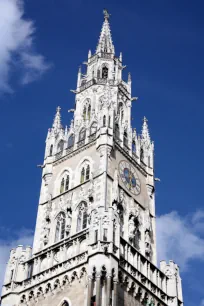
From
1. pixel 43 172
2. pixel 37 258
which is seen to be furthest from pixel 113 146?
pixel 37 258

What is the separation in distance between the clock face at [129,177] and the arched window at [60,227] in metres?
5.00

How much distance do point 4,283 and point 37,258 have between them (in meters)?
2.63

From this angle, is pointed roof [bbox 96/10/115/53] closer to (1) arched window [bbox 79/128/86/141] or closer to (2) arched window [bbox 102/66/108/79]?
(2) arched window [bbox 102/66/108/79]

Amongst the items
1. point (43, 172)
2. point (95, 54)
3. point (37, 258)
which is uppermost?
point (95, 54)

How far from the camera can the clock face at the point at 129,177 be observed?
44328 mm

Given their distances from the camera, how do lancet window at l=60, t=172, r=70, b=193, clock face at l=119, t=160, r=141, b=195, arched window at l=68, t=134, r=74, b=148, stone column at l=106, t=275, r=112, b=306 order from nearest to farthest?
stone column at l=106, t=275, r=112, b=306
clock face at l=119, t=160, r=141, b=195
lancet window at l=60, t=172, r=70, b=193
arched window at l=68, t=134, r=74, b=148

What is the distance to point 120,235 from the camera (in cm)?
3947

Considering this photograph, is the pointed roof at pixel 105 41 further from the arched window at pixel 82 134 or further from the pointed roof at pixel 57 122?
the arched window at pixel 82 134

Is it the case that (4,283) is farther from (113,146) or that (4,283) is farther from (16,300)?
(113,146)

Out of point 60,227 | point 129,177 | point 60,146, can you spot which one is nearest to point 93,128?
point 60,146

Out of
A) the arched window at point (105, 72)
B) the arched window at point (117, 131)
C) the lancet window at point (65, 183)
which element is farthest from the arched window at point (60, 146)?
the arched window at point (105, 72)

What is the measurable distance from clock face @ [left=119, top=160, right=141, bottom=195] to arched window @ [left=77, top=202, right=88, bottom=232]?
3633mm

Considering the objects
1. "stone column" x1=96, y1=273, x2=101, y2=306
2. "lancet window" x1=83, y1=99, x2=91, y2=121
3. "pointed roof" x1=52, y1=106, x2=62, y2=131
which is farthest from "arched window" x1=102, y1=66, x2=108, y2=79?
"stone column" x1=96, y1=273, x2=101, y2=306

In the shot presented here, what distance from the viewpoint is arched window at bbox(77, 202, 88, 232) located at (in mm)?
41219
